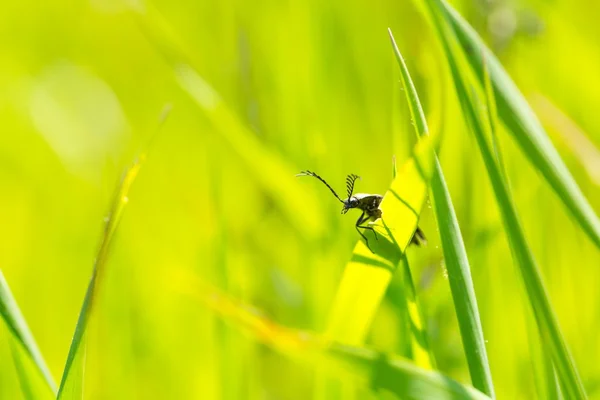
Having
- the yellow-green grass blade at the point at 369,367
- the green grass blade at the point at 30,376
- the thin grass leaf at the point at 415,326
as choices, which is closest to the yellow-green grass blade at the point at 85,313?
the green grass blade at the point at 30,376

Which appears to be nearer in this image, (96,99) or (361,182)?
(361,182)

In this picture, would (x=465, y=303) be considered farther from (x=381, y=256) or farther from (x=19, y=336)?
(x=19, y=336)

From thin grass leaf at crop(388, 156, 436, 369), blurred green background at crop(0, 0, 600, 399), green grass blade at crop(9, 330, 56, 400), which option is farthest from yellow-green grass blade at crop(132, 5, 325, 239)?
green grass blade at crop(9, 330, 56, 400)

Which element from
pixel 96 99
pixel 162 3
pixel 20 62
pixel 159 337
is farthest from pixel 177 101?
pixel 159 337

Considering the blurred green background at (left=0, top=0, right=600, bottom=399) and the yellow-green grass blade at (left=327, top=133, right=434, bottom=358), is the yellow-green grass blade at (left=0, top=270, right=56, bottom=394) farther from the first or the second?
the yellow-green grass blade at (left=327, top=133, right=434, bottom=358)

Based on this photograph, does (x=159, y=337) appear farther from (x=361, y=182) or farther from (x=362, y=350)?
(x=362, y=350)

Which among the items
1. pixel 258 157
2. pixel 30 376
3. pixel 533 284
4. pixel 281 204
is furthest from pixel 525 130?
pixel 281 204
